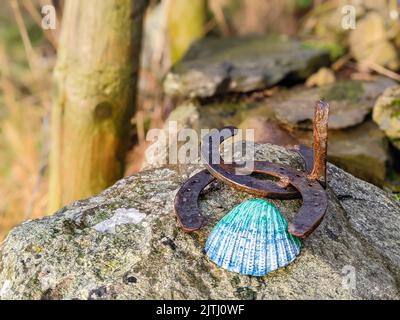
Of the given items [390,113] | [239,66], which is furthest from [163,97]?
[390,113]

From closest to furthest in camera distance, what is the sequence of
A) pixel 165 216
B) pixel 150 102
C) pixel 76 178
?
pixel 165 216, pixel 76 178, pixel 150 102

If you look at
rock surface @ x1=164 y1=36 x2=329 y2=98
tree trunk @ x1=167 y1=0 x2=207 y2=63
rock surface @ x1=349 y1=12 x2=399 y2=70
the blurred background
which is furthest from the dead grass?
rock surface @ x1=349 y1=12 x2=399 y2=70

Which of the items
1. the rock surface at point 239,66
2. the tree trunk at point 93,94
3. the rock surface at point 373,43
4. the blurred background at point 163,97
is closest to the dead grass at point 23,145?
the blurred background at point 163,97

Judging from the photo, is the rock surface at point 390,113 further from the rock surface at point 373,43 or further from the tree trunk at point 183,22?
the tree trunk at point 183,22
